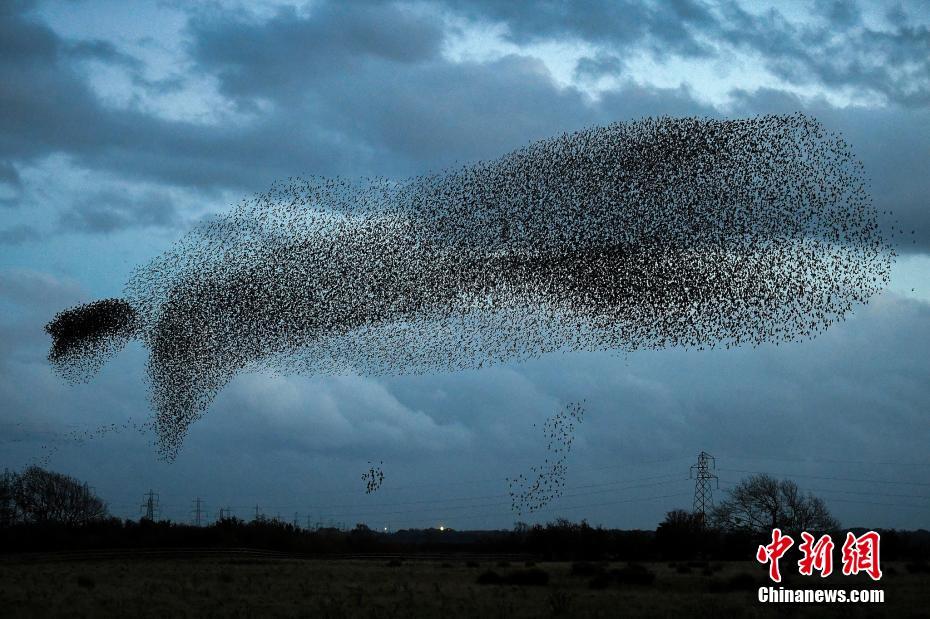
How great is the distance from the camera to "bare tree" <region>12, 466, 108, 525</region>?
13262 centimetres

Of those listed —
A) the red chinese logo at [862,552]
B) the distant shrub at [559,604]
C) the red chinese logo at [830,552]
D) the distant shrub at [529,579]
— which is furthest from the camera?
the distant shrub at [529,579]

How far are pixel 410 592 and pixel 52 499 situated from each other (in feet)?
348

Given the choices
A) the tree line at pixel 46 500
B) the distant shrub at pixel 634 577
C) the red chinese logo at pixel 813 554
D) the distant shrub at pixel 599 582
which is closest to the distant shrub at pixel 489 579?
the distant shrub at pixel 599 582

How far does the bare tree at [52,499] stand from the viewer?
13262 centimetres

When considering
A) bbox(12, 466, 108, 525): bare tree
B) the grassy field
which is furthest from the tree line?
the grassy field

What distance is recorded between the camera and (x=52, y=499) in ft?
444

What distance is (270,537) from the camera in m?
100

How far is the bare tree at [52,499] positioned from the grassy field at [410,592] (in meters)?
71.9

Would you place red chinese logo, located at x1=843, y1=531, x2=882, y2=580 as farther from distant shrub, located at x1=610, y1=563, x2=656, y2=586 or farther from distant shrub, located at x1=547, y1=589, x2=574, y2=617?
distant shrub, located at x1=547, y1=589, x2=574, y2=617

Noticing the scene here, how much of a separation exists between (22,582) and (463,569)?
28.3 meters

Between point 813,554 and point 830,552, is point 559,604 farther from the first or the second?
point 830,552

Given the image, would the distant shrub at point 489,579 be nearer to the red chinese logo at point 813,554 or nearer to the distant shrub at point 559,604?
the distant shrub at point 559,604

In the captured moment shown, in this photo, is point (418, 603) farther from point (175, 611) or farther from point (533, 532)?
point (533, 532)

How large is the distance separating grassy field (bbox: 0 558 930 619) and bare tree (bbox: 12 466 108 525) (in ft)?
236
